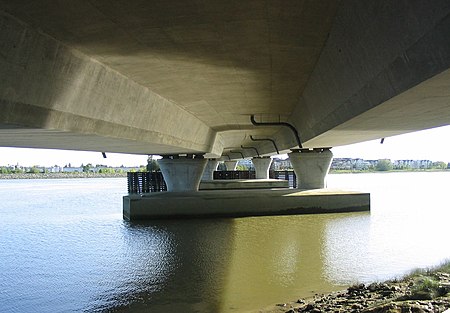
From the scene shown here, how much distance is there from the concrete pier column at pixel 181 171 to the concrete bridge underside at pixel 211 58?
63.8 feet

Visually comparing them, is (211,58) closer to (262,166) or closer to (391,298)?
(391,298)

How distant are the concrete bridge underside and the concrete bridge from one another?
3 centimetres

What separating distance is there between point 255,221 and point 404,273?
46.5ft

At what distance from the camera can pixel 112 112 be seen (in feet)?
42.3

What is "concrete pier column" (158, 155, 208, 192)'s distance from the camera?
35031mm

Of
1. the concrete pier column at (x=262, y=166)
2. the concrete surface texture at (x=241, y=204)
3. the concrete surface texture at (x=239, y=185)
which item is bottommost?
the concrete surface texture at (x=241, y=204)

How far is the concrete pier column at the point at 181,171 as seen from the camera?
35031 millimetres

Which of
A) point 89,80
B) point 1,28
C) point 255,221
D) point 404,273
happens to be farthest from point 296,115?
point 1,28

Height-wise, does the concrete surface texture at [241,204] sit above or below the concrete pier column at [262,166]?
below

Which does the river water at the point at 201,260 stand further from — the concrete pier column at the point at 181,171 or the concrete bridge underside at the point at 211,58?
the concrete pier column at the point at 181,171

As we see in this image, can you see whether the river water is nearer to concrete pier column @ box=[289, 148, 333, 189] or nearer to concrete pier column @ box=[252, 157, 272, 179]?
concrete pier column @ box=[289, 148, 333, 189]

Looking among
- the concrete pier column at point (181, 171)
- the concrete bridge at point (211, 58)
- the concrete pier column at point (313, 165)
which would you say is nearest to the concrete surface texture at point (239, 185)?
the concrete pier column at point (181, 171)

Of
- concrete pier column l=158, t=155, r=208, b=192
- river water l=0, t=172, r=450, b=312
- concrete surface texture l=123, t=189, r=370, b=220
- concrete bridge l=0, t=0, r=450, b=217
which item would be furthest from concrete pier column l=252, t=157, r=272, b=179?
concrete bridge l=0, t=0, r=450, b=217

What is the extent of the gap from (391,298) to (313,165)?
27.3 meters
